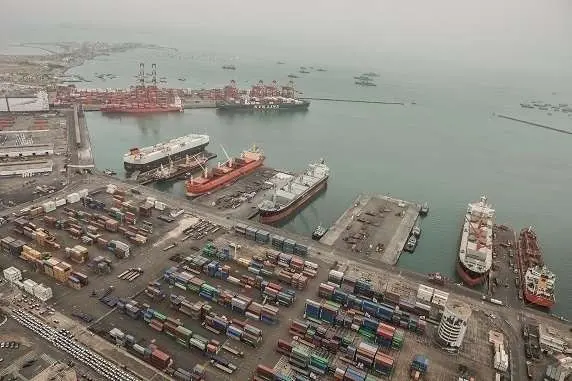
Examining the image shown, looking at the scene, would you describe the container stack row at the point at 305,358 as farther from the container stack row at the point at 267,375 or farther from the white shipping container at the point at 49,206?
the white shipping container at the point at 49,206

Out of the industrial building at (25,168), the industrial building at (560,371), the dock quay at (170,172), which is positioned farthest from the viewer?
the dock quay at (170,172)

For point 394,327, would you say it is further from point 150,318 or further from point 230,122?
point 230,122

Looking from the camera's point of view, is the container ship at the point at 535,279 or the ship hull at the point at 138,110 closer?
the container ship at the point at 535,279

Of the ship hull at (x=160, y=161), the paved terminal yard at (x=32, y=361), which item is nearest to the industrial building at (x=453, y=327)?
the paved terminal yard at (x=32, y=361)

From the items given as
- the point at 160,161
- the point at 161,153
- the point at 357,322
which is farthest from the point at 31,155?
the point at 357,322

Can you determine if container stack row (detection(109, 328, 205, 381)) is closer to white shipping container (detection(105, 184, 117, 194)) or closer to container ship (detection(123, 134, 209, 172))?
white shipping container (detection(105, 184, 117, 194))

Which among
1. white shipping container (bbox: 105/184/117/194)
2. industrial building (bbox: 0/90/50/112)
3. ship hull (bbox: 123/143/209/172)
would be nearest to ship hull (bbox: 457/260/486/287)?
white shipping container (bbox: 105/184/117/194)
